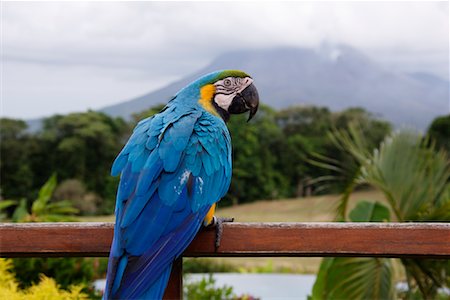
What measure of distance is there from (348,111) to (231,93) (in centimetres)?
579

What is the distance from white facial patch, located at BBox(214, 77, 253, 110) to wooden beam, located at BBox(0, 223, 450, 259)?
12.6 inches

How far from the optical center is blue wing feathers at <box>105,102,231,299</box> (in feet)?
3.67

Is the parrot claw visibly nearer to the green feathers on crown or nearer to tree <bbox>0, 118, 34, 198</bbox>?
the green feathers on crown

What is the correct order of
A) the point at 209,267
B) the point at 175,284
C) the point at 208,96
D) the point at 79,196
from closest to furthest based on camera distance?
the point at 175,284 → the point at 208,96 → the point at 209,267 → the point at 79,196

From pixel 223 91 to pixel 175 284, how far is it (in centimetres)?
48

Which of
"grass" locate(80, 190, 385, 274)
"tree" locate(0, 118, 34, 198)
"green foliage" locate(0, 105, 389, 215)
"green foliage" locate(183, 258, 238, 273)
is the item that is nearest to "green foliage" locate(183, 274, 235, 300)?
"green foliage" locate(183, 258, 238, 273)

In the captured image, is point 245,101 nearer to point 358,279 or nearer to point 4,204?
point 358,279

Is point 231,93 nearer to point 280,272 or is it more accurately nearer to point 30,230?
point 30,230

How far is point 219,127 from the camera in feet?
4.33

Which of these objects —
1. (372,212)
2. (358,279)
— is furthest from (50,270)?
(372,212)

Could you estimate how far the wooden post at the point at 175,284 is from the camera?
1.29 metres

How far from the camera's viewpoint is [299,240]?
126 cm

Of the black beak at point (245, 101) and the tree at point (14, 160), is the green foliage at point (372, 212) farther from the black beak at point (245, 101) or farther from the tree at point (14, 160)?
the tree at point (14, 160)

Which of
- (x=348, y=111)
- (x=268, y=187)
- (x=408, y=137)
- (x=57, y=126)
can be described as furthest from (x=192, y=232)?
(x=57, y=126)
